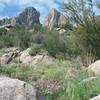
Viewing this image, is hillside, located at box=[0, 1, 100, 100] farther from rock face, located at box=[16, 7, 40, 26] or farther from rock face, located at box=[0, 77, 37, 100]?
rock face, located at box=[16, 7, 40, 26]

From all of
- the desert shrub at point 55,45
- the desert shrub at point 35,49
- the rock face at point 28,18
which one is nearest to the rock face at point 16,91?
the desert shrub at point 55,45

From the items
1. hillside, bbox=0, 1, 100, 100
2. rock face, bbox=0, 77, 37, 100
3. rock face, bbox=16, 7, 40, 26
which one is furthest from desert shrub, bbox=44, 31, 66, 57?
rock face, bbox=16, 7, 40, 26

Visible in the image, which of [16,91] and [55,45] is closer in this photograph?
[16,91]

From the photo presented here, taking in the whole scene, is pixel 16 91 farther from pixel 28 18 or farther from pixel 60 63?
pixel 28 18

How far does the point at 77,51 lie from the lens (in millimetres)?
25562

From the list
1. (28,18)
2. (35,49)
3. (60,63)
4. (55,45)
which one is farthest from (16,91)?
(28,18)

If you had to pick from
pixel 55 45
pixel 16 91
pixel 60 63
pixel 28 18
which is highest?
pixel 28 18

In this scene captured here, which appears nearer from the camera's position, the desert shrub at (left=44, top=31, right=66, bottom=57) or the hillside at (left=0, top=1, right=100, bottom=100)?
the hillside at (left=0, top=1, right=100, bottom=100)

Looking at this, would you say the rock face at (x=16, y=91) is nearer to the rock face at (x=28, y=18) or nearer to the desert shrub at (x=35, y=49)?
the desert shrub at (x=35, y=49)

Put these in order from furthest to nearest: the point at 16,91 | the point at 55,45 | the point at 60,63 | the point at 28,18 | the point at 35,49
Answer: the point at 28,18
the point at 35,49
the point at 55,45
the point at 60,63
the point at 16,91

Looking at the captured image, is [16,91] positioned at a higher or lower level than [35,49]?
lower

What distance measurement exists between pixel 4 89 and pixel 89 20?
54.4ft

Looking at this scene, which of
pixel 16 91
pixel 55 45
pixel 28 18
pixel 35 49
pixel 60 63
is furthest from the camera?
pixel 28 18

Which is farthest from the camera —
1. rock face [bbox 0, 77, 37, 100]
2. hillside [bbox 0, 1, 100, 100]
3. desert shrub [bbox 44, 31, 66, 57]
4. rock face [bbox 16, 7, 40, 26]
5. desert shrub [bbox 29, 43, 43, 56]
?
rock face [bbox 16, 7, 40, 26]
